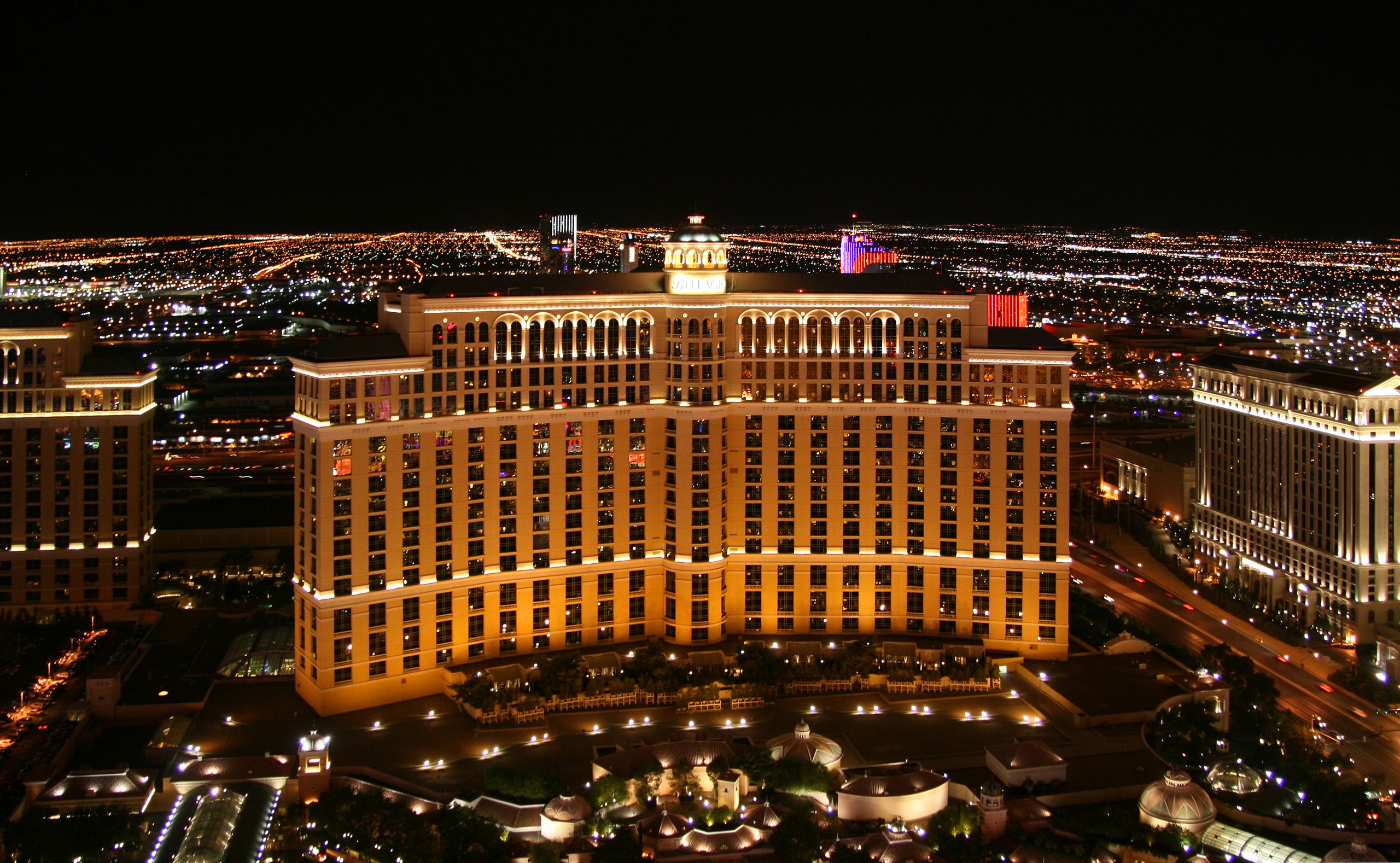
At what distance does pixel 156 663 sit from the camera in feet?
278

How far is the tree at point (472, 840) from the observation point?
192 ft

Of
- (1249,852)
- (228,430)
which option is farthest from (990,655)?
(228,430)

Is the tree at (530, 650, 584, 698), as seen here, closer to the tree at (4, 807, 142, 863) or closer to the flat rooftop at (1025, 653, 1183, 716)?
the tree at (4, 807, 142, 863)

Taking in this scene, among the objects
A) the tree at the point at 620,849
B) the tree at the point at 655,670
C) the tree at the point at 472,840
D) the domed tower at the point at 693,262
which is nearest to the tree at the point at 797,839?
the tree at the point at 620,849

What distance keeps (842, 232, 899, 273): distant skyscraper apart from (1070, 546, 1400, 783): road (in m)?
32.9

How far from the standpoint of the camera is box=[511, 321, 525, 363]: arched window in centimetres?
8094

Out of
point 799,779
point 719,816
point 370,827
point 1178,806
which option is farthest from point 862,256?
point 370,827

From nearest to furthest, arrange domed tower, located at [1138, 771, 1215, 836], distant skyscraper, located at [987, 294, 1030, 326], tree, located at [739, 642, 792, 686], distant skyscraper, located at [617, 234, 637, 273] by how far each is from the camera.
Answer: domed tower, located at [1138, 771, 1215, 836] < tree, located at [739, 642, 792, 686] < distant skyscraper, located at [987, 294, 1030, 326] < distant skyscraper, located at [617, 234, 637, 273]

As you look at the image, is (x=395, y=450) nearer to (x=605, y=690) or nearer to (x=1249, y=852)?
(x=605, y=690)

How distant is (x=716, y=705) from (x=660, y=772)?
1177cm

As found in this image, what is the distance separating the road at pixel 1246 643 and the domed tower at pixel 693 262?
141ft

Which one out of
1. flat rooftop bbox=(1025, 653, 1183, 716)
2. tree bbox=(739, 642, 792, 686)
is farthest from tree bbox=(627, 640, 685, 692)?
flat rooftop bbox=(1025, 653, 1183, 716)

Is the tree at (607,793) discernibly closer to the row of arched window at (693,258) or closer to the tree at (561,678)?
the tree at (561,678)

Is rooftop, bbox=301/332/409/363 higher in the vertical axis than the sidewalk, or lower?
higher
